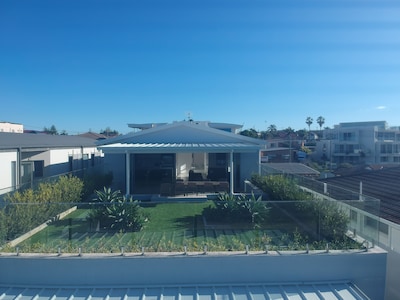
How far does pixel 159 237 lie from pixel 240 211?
2.36m

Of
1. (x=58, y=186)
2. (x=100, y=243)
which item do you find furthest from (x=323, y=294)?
(x=58, y=186)

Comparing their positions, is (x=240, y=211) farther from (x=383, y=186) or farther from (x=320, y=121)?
(x=320, y=121)

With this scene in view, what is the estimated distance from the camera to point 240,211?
894cm

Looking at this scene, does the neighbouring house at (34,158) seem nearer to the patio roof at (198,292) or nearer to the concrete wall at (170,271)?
the concrete wall at (170,271)

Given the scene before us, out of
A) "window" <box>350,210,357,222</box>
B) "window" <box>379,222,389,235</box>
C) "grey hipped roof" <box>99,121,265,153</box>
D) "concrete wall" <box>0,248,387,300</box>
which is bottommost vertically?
"concrete wall" <box>0,248,387,300</box>

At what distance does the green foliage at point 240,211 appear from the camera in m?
8.65

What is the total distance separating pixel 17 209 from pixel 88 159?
655 inches

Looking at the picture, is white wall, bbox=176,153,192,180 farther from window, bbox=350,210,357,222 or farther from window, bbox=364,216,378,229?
window, bbox=364,216,378,229

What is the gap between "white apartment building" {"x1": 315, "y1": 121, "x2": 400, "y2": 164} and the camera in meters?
54.9

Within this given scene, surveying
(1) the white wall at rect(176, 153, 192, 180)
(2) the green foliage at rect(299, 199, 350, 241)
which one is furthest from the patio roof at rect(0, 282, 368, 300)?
(1) the white wall at rect(176, 153, 192, 180)

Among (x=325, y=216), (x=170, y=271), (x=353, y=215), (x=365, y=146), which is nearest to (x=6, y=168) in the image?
(x=170, y=271)

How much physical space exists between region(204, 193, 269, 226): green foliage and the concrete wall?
117 centimetres

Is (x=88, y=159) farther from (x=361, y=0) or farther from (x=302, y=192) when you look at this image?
(x=361, y=0)

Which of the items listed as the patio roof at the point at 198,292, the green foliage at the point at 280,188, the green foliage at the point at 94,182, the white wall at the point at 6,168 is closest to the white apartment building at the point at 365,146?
the green foliage at the point at 280,188
